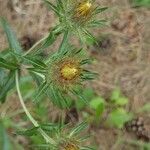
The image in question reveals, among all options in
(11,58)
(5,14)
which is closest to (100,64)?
(5,14)

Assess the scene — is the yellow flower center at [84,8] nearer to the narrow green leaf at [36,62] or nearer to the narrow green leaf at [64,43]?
the narrow green leaf at [64,43]

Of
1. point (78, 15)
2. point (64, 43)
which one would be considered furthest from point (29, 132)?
point (78, 15)

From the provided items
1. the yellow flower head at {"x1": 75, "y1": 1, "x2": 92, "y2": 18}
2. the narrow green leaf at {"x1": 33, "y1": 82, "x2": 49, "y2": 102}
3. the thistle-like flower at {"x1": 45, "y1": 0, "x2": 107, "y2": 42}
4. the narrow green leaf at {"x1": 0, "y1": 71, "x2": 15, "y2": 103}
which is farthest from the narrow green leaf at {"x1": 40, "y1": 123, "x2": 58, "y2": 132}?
the yellow flower head at {"x1": 75, "y1": 1, "x2": 92, "y2": 18}

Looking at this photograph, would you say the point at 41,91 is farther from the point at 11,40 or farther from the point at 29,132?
the point at 11,40

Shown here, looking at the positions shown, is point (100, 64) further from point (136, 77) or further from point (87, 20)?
point (87, 20)

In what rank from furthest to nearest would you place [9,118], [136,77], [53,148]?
[136,77] < [9,118] < [53,148]

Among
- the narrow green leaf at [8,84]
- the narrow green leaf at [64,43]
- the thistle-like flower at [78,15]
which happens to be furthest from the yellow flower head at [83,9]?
the narrow green leaf at [8,84]

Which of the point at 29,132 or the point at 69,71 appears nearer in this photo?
the point at 69,71
